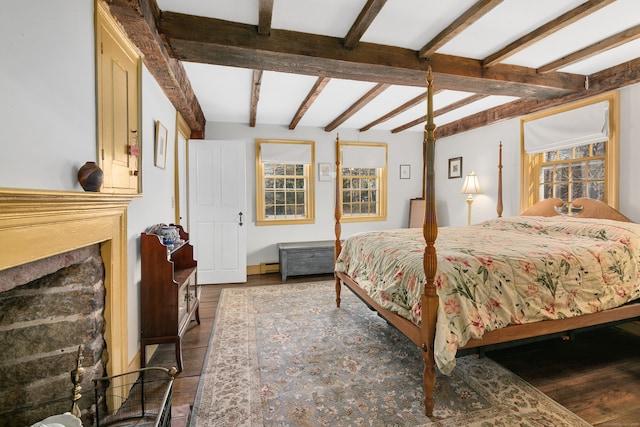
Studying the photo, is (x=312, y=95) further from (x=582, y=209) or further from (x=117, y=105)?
(x=582, y=209)

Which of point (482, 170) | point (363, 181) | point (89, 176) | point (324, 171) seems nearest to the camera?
point (89, 176)

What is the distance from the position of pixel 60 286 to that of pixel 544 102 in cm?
480

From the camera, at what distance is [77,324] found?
58.5 inches

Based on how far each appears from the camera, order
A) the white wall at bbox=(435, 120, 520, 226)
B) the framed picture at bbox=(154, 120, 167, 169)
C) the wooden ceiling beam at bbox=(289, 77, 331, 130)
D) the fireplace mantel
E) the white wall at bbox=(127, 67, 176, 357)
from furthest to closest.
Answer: the white wall at bbox=(435, 120, 520, 226), the wooden ceiling beam at bbox=(289, 77, 331, 130), the framed picture at bbox=(154, 120, 167, 169), the white wall at bbox=(127, 67, 176, 357), the fireplace mantel

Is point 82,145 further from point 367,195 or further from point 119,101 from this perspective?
point 367,195

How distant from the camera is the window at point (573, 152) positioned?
3080mm

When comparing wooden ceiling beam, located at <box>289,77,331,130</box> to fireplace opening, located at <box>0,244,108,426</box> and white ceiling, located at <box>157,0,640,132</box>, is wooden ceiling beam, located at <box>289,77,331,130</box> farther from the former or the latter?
fireplace opening, located at <box>0,244,108,426</box>

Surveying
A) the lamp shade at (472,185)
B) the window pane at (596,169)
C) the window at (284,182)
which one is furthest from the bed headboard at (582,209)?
the window at (284,182)

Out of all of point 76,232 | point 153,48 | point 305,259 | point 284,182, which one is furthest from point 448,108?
point 76,232

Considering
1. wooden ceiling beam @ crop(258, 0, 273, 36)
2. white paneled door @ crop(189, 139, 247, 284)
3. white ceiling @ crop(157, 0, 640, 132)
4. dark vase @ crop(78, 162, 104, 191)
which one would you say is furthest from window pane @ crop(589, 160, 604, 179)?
dark vase @ crop(78, 162, 104, 191)

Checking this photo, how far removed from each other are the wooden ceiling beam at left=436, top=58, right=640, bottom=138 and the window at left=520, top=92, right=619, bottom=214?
86 millimetres

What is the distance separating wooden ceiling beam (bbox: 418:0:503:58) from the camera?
1901 mm

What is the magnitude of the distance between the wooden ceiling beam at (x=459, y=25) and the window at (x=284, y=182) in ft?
9.35

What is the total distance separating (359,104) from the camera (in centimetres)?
385
